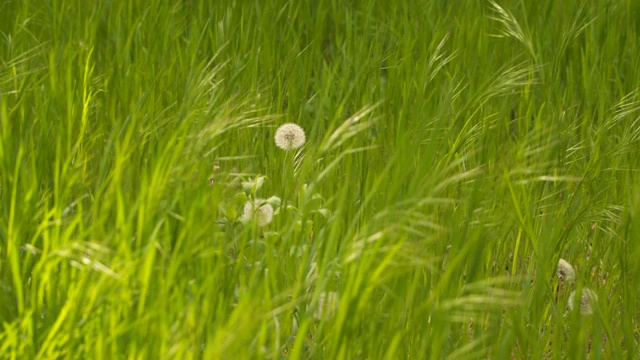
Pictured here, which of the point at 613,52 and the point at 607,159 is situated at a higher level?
the point at 613,52

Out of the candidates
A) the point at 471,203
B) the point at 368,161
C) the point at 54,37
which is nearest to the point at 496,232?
the point at 471,203

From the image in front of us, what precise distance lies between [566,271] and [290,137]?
27.4 inches

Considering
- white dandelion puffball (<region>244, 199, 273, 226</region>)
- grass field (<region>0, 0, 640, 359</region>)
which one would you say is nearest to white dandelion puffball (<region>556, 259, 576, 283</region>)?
grass field (<region>0, 0, 640, 359</region>)

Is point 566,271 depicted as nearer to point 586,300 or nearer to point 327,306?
point 586,300

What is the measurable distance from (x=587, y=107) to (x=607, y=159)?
0.30 meters

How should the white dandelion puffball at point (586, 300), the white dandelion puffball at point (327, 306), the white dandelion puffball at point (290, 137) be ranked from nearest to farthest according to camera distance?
the white dandelion puffball at point (327, 306) < the white dandelion puffball at point (586, 300) < the white dandelion puffball at point (290, 137)

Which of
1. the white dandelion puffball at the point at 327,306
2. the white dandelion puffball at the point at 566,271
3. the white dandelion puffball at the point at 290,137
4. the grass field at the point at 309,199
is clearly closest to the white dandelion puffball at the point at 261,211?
the grass field at the point at 309,199

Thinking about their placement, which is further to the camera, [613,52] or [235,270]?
[613,52]

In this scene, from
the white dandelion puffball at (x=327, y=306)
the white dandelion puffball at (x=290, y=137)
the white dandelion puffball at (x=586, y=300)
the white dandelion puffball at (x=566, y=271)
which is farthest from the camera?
the white dandelion puffball at (x=290, y=137)

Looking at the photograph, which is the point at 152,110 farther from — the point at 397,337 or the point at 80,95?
the point at 397,337

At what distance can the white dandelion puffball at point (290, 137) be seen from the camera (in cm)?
231

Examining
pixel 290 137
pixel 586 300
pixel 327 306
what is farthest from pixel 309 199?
pixel 290 137

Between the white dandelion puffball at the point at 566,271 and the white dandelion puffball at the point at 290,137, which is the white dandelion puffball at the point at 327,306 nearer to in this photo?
the white dandelion puffball at the point at 566,271

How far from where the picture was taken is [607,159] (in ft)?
8.48
